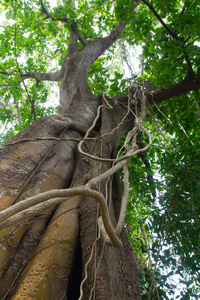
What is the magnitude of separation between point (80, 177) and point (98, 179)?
2.16 ft

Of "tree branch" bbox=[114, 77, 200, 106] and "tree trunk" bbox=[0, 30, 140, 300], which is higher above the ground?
"tree branch" bbox=[114, 77, 200, 106]

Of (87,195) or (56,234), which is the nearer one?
(87,195)

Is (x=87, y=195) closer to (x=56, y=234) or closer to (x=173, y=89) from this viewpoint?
(x=56, y=234)

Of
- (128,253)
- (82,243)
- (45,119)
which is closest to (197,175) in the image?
(128,253)

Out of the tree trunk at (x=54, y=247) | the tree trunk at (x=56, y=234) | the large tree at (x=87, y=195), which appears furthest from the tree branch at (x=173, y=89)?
the tree trunk at (x=54, y=247)

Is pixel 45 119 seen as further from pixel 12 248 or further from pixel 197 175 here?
pixel 197 175

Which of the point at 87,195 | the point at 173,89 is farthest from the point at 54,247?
the point at 173,89

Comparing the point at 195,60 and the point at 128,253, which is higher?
the point at 195,60

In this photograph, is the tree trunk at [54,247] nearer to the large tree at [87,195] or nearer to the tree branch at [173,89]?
the large tree at [87,195]

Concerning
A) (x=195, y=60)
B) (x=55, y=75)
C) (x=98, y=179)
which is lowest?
(x=98, y=179)

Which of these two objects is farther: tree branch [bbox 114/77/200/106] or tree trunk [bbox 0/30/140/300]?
tree branch [bbox 114/77/200/106]

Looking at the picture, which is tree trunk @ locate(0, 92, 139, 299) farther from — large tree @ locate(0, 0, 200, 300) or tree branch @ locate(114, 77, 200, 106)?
tree branch @ locate(114, 77, 200, 106)

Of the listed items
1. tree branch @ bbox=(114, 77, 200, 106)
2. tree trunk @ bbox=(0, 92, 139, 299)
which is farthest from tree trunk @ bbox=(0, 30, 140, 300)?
tree branch @ bbox=(114, 77, 200, 106)

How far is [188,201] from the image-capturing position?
140 centimetres
